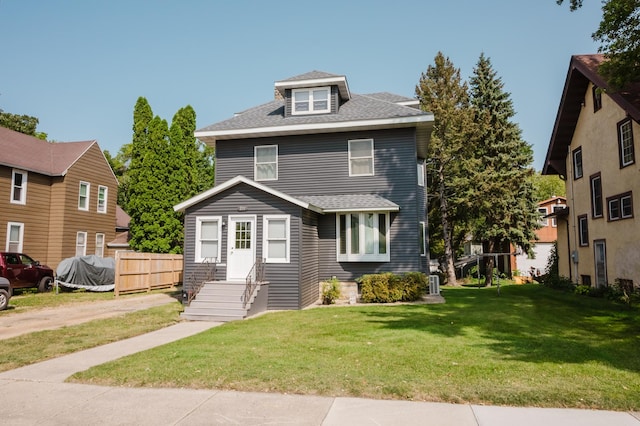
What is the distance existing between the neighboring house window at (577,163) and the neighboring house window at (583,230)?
2.09 m

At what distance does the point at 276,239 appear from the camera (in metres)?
14.5

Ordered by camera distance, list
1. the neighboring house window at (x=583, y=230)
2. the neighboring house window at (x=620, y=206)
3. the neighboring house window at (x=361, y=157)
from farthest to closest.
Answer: the neighboring house window at (x=583, y=230) → the neighboring house window at (x=361, y=157) → the neighboring house window at (x=620, y=206)

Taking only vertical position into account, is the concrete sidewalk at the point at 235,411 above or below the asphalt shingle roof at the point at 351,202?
below

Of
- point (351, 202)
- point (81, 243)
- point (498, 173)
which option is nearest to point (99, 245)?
point (81, 243)

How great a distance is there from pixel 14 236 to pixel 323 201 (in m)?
17.6

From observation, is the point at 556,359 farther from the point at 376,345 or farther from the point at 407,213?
the point at 407,213

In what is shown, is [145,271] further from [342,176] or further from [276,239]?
[342,176]

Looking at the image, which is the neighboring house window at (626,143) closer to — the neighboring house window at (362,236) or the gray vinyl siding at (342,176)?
the gray vinyl siding at (342,176)

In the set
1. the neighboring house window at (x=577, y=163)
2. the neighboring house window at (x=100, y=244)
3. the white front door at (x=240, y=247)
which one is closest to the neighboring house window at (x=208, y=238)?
the white front door at (x=240, y=247)

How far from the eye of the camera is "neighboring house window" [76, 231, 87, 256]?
25495mm

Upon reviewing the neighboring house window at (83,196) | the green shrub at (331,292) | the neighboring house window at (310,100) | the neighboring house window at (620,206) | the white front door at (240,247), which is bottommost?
the green shrub at (331,292)

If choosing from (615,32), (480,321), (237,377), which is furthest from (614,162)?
(237,377)

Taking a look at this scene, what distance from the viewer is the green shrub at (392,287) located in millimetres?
15219

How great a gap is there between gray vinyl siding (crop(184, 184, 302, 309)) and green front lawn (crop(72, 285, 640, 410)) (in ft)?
9.15
